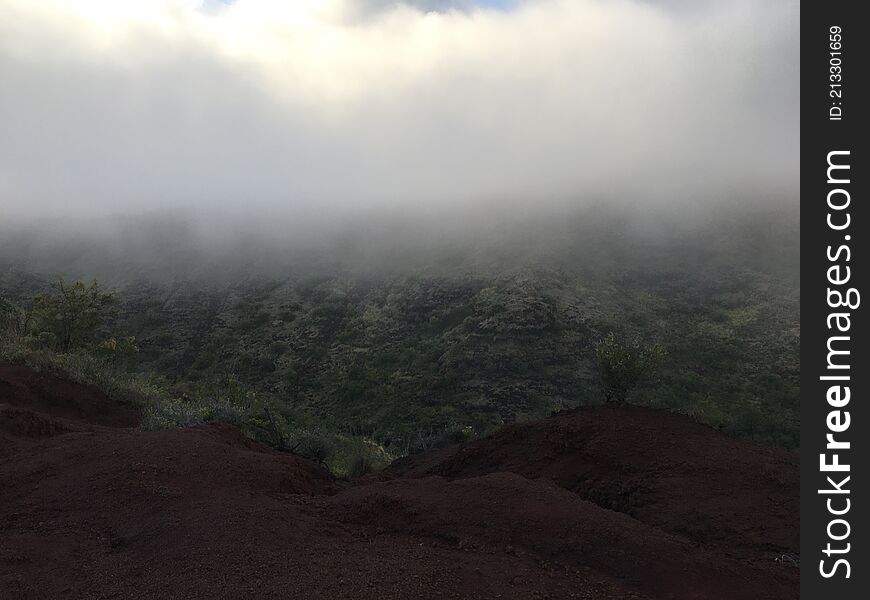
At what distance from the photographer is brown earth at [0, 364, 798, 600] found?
5723 mm

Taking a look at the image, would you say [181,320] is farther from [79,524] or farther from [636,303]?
[79,524]

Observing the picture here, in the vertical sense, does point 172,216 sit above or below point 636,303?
above

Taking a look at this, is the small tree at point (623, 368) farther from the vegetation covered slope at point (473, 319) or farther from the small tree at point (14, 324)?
the small tree at point (14, 324)

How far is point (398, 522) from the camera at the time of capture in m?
7.38

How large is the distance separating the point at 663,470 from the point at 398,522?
204 inches

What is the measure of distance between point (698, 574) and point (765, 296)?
3558cm

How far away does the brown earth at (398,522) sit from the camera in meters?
5.72

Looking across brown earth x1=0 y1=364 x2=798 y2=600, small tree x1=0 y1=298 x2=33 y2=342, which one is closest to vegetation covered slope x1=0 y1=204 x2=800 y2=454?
small tree x1=0 y1=298 x2=33 y2=342

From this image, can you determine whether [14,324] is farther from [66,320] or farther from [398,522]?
[398,522]

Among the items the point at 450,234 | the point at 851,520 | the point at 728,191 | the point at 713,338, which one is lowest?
the point at 713,338

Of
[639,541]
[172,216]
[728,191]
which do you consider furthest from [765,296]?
[172,216]

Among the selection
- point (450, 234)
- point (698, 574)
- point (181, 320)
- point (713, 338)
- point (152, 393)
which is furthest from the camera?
point (450, 234)

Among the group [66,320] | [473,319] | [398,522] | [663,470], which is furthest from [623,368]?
[66,320]

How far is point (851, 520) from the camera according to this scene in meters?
5.26
